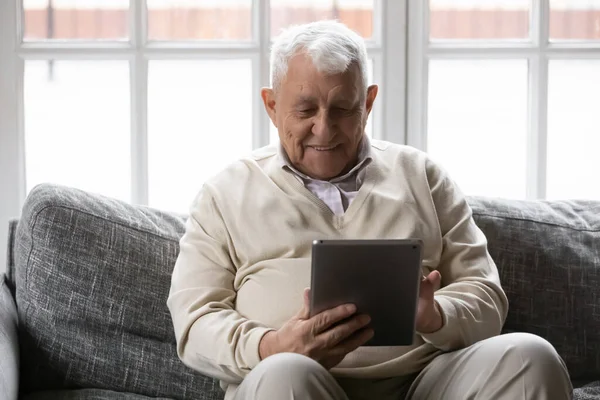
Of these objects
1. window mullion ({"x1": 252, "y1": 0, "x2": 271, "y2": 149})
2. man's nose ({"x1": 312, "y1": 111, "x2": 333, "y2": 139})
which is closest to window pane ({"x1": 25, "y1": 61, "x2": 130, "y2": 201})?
window mullion ({"x1": 252, "y1": 0, "x2": 271, "y2": 149})

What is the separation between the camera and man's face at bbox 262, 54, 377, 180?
197cm

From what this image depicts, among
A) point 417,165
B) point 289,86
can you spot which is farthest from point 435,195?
point 289,86

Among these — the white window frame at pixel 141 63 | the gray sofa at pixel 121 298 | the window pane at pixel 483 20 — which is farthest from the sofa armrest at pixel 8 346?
Answer: the window pane at pixel 483 20

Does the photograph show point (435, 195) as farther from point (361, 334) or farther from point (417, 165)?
point (361, 334)

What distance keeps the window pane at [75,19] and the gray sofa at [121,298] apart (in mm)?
739

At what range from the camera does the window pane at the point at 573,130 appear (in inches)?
114

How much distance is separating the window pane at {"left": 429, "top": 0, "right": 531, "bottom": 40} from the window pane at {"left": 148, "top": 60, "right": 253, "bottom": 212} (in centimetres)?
64

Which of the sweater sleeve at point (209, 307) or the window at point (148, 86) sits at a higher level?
the window at point (148, 86)

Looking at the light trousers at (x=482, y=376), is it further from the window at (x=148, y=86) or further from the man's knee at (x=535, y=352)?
the window at (x=148, y=86)

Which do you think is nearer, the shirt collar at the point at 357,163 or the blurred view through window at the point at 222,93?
the shirt collar at the point at 357,163

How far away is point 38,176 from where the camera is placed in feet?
9.35

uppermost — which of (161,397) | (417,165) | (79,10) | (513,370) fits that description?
(79,10)

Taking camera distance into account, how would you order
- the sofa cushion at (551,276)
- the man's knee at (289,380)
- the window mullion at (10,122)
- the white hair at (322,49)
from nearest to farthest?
the man's knee at (289,380)
the white hair at (322,49)
the sofa cushion at (551,276)
the window mullion at (10,122)

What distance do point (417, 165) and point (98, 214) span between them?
79cm
